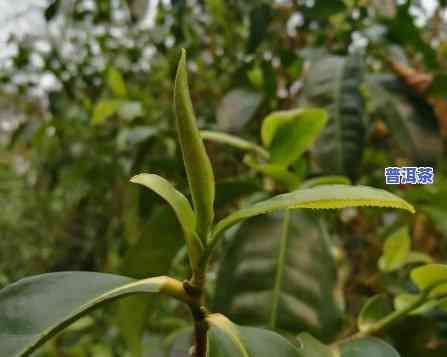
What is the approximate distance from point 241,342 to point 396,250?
41cm

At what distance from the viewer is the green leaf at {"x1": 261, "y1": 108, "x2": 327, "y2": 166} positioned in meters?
0.59

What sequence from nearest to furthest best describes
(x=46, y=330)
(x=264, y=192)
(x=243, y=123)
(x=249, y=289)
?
(x=46, y=330), (x=249, y=289), (x=264, y=192), (x=243, y=123)

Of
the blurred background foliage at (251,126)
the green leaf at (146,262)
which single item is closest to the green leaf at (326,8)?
the blurred background foliage at (251,126)

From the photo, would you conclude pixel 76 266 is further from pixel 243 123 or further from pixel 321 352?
pixel 321 352

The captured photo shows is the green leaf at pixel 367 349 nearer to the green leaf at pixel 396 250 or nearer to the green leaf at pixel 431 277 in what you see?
the green leaf at pixel 431 277

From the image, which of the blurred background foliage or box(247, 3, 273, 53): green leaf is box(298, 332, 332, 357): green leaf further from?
box(247, 3, 273, 53): green leaf

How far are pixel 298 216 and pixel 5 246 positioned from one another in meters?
2.44

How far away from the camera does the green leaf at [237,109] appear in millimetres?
813

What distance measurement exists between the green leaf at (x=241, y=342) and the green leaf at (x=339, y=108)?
0.34 metres

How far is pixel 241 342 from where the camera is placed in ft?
1.07

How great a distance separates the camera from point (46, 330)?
31cm

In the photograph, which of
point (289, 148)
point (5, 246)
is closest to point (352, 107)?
point (289, 148)

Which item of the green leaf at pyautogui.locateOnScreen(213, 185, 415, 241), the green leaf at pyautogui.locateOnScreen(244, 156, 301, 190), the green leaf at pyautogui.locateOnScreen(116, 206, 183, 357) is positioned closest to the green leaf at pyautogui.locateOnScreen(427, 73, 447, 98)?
the green leaf at pyautogui.locateOnScreen(244, 156, 301, 190)

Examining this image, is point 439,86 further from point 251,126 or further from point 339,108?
point 251,126
